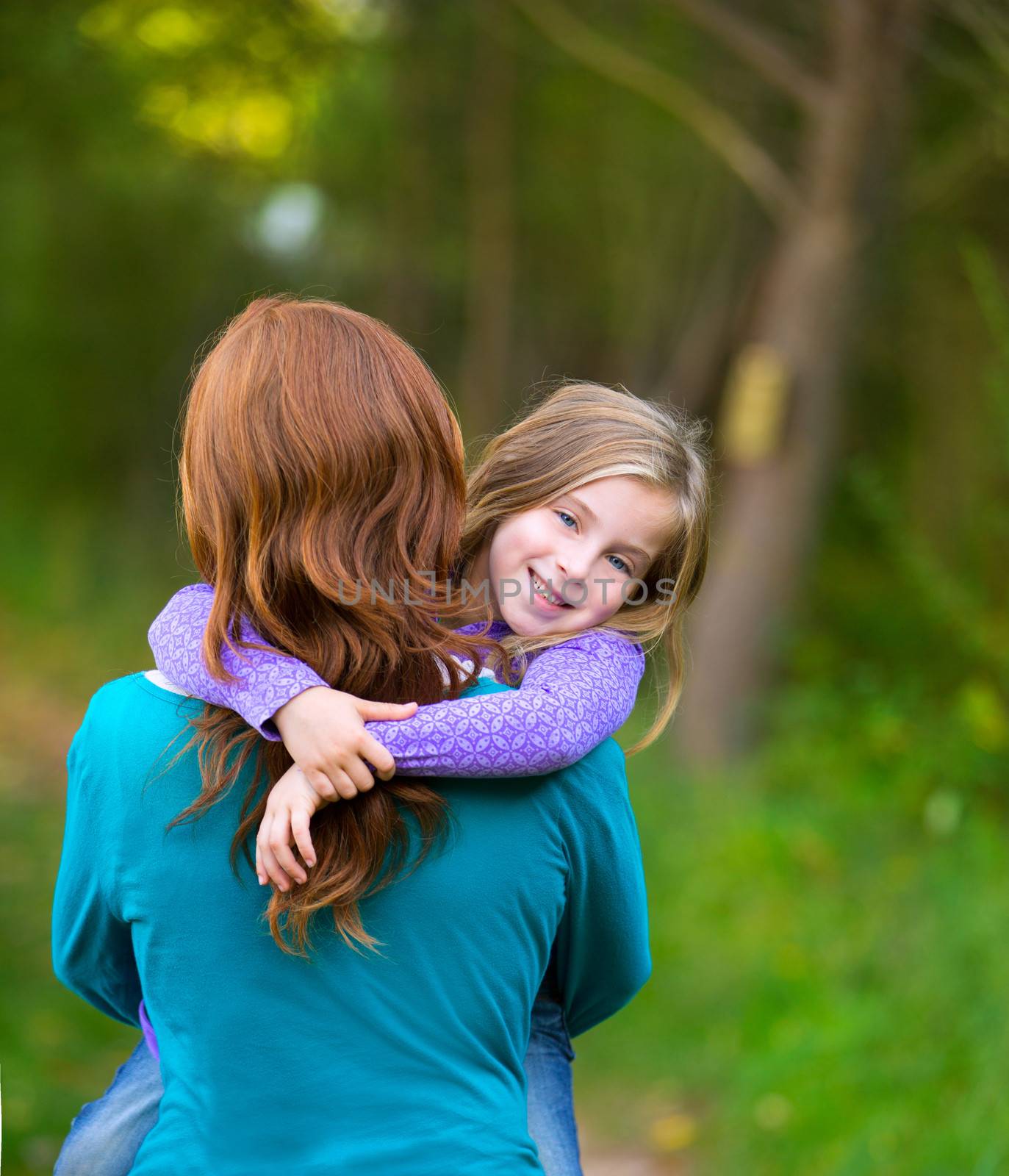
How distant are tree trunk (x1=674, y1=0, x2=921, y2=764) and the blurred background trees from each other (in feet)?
0.06

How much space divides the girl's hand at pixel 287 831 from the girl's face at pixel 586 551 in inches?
19.2

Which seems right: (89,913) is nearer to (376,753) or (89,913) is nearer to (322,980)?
(322,980)

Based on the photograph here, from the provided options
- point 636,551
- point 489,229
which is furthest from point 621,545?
point 489,229

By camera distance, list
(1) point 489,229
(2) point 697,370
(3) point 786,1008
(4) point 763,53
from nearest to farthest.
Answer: (3) point 786,1008 < (4) point 763,53 < (2) point 697,370 < (1) point 489,229

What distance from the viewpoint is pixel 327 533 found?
1409mm

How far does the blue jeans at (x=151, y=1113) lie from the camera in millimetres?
1707

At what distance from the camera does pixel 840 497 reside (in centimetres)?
830

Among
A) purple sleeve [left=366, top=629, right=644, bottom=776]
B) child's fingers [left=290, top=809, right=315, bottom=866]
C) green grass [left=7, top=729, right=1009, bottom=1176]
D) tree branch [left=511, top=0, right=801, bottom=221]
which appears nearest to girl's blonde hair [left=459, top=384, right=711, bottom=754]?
purple sleeve [left=366, top=629, right=644, bottom=776]

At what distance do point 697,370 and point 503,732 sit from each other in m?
7.26

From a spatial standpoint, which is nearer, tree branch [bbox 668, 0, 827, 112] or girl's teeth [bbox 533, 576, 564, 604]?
girl's teeth [bbox 533, 576, 564, 604]

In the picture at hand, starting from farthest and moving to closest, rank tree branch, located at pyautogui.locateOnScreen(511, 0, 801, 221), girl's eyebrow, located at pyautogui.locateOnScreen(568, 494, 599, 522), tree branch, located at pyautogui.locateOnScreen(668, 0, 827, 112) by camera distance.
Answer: tree branch, located at pyautogui.locateOnScreen(511, 0, 801, 221), tree branch, located at pyautogui.locateOnScreen(668, 0, 827, 112), girl's eyebrow, located at pyautogui.locateOnScreen(568, 494, 599, 522)

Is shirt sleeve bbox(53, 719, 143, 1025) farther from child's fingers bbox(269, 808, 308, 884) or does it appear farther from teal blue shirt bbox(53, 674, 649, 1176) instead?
child's fingers bbox(269, 808, 308, 884)

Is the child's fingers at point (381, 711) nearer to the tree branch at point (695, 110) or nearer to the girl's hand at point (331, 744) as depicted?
the girl's hand at point (331, 744)

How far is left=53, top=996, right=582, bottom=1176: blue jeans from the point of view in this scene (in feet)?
5.60
